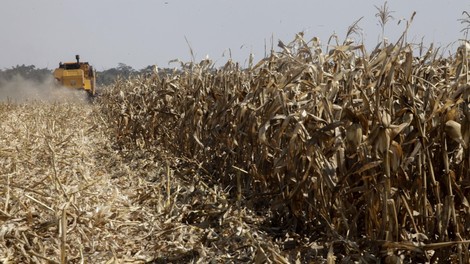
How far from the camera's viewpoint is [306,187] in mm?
3209

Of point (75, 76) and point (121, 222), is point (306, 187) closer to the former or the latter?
point (121, 222)

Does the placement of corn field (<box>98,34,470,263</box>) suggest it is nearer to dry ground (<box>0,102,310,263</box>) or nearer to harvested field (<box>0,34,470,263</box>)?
harvested field (<box>0,34,470,263</box>)

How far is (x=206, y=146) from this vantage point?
4.82 m

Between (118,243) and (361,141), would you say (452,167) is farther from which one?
(118,243)

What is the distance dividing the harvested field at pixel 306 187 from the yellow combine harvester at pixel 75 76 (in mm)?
17828

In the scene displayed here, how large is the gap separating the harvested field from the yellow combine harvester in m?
17.8

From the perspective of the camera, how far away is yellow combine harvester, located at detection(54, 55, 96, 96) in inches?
853

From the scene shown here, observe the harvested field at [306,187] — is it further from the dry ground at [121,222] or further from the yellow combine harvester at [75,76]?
the yellow combine harvester at [75,76]

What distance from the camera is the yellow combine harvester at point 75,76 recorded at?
71.1 ft

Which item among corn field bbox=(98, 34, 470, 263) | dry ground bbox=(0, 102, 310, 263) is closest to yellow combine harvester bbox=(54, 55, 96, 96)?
dry ground bbox=(0, 102, 310, 263)

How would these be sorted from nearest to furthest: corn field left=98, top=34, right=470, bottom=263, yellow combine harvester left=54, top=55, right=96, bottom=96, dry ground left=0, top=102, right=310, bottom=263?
corn field left=98, top=34, right=470, bottom=263 → dry ground left=0, top=102, right=310, bottom=263 → yellow combine harvester left=54, top=55, right=96, bottom=96

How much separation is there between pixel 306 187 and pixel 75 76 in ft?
66.0

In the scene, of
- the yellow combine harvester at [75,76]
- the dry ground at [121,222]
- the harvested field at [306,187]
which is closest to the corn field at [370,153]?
the harvested field at [306,187]

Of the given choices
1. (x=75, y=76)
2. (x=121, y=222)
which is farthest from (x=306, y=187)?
(x=75, y=76)
